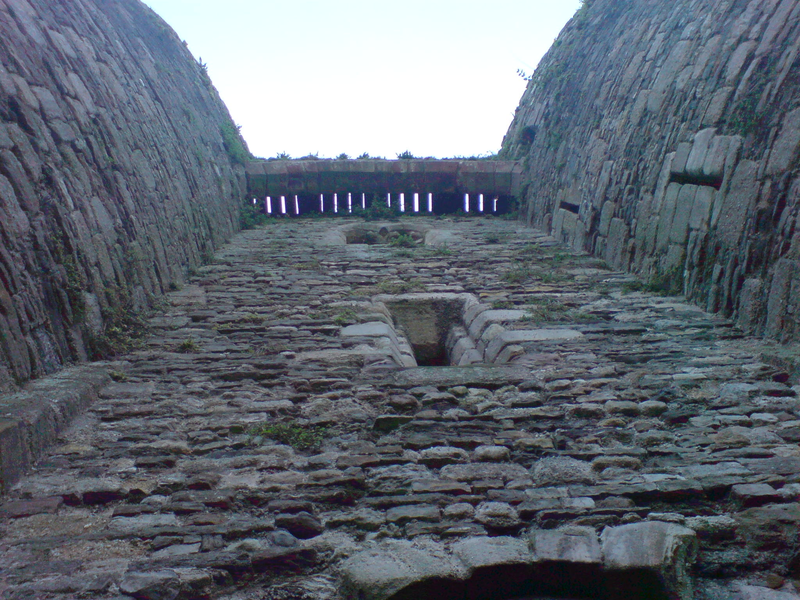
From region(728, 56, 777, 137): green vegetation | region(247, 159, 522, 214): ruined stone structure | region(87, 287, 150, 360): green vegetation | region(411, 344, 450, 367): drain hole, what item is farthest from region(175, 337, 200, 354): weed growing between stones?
region(247, 159, 522, 214): ruined stone structure

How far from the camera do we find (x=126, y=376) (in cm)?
384

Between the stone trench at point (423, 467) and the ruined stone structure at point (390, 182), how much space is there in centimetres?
591

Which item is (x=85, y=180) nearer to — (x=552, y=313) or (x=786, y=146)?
(x=552, y=313)

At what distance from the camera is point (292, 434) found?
306 centimetres

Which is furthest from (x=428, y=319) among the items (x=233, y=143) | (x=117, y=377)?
(x=233, y=143)

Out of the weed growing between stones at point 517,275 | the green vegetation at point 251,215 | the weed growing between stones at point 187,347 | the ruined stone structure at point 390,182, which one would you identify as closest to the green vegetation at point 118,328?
the weed growing between stones at point 187,347

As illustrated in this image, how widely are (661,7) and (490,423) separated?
5.96 metres

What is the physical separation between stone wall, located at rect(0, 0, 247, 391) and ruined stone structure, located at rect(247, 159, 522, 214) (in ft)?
8.92

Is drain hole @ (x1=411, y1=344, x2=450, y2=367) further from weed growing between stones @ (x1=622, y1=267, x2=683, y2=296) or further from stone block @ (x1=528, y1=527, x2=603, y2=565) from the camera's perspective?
stone block @ (x1=528, y1=527, x2=603, y2=565)

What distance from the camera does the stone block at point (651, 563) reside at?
1938 millimetres

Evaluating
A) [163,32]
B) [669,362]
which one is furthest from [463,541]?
[163,32]

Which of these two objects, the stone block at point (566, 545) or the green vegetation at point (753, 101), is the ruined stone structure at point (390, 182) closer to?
the green vegetation at point (753, 101)

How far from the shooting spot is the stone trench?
2.00 metres

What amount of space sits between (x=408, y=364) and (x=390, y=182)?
6732mm
